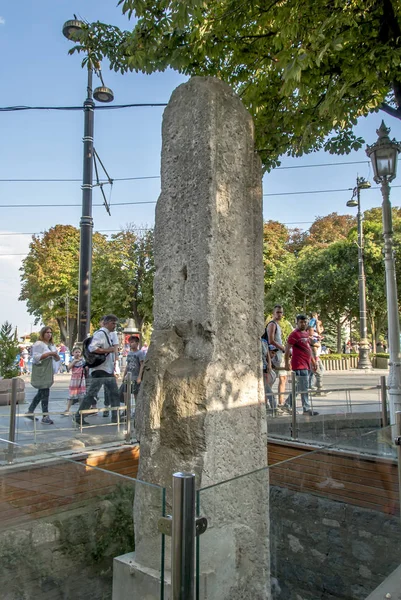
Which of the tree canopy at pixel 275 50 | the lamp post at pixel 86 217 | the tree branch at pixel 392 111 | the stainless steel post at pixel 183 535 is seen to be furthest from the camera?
the lamp post at pixel 86 217

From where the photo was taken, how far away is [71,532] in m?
2.35

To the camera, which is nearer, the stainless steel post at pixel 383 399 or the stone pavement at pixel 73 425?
the stone pavement at pixel 73 425

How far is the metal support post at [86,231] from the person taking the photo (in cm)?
897

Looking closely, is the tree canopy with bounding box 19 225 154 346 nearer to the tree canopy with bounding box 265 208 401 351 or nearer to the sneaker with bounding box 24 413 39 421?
the tree canopy with bounding box 265 208 401 351

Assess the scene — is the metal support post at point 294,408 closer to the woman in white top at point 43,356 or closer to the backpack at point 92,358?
the backpack at point 92,358

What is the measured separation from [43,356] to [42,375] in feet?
0.99

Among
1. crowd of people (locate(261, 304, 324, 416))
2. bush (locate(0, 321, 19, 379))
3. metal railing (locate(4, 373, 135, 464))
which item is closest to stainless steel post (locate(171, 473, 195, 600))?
metal railing (locate(4, 373, 135, 464))

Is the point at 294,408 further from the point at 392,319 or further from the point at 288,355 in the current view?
the point at 392,319

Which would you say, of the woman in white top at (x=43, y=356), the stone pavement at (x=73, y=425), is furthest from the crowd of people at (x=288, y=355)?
the woman in white top at (x=43, y=356)

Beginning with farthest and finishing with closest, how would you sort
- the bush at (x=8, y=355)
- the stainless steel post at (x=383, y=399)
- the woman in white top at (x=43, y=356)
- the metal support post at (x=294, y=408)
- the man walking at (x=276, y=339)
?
1. the bush at (x=8, y=355)
2. the man walking at (x=276, y=339)
3. the stainless steel post at (x=383, y=399)
4. the metal support post at (x=294, y=408)
5. the woman in white top at (x=43, y=356)

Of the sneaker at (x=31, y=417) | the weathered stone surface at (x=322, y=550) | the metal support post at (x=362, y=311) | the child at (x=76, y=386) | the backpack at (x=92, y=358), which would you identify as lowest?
the weathered stone surface at (x=322, y=550)

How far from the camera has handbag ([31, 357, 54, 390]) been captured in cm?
730

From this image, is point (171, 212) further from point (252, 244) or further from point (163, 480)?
point (163, 480)

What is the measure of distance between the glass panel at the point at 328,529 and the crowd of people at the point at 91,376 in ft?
13.0
